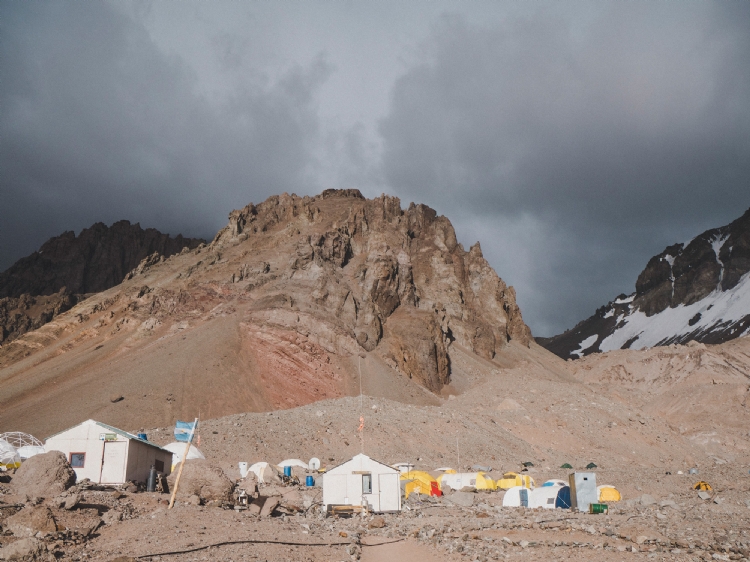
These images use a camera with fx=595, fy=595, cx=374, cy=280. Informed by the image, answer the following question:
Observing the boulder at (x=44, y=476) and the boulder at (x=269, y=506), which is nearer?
the boulder at (x=44, y=476)

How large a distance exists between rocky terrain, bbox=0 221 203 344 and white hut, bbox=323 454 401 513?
139 metres

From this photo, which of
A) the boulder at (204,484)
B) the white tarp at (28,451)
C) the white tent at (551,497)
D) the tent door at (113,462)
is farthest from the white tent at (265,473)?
the white tent at (551,497)

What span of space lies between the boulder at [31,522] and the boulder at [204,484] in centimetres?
608

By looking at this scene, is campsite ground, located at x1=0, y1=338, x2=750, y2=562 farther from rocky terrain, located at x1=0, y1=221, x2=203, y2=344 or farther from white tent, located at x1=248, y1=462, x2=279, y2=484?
rocky terrain, located at x1=0, y1=221, x2=203, y2=344

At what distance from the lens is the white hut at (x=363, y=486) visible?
24031mm

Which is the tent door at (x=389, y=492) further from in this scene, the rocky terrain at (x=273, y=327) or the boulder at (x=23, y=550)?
the rocky terrain at (x=273, y=327)

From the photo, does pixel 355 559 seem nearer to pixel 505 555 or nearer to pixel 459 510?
pixel 505 555

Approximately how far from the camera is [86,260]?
540 feet

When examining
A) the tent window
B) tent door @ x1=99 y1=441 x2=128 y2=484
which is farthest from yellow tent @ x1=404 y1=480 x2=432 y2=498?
the tent window

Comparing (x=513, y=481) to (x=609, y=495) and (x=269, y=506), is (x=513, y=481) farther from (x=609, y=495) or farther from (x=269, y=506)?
(x=269, y=506)

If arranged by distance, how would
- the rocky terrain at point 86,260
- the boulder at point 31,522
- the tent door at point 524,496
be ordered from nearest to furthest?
the boulder at point 31,522, the tent door at point 524,496, the rocky terrain at point 86,260

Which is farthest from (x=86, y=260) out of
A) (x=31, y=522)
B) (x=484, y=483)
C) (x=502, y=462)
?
(x=31, y=522)

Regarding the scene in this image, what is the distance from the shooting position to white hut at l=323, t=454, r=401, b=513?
24.0 metres

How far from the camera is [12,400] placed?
200 feet
